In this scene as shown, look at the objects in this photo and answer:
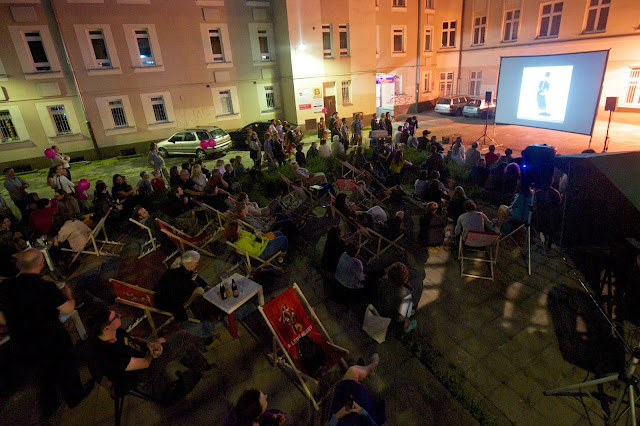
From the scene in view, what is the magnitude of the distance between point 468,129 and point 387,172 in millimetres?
11653

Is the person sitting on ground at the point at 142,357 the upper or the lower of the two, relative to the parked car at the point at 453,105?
lower

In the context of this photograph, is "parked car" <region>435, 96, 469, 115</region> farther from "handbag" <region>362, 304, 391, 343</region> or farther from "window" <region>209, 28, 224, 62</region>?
"handbag" <region>362, 304, 391, 343</region>

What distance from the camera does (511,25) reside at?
77.4 ft

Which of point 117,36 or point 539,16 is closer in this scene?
point 117,36

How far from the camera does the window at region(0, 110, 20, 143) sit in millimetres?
14781

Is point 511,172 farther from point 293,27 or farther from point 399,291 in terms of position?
point 293,27

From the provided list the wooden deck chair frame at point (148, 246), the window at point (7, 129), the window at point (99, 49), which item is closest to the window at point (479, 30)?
the window at point (99, 49)

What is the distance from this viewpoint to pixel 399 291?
424cm

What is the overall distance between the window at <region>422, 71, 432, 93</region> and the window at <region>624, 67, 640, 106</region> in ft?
41.9

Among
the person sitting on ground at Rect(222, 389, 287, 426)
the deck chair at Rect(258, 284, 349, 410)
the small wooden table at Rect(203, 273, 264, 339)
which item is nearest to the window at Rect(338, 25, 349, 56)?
the small wooden table at Rect(203, 273, 264, 339)

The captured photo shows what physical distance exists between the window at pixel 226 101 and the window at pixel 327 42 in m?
6.19

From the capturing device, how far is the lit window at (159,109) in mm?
17203

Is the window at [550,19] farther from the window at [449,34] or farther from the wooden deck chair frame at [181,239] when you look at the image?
the wooden deck chair frame at [181,239]

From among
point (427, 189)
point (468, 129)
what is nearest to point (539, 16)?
point (468, 129)
